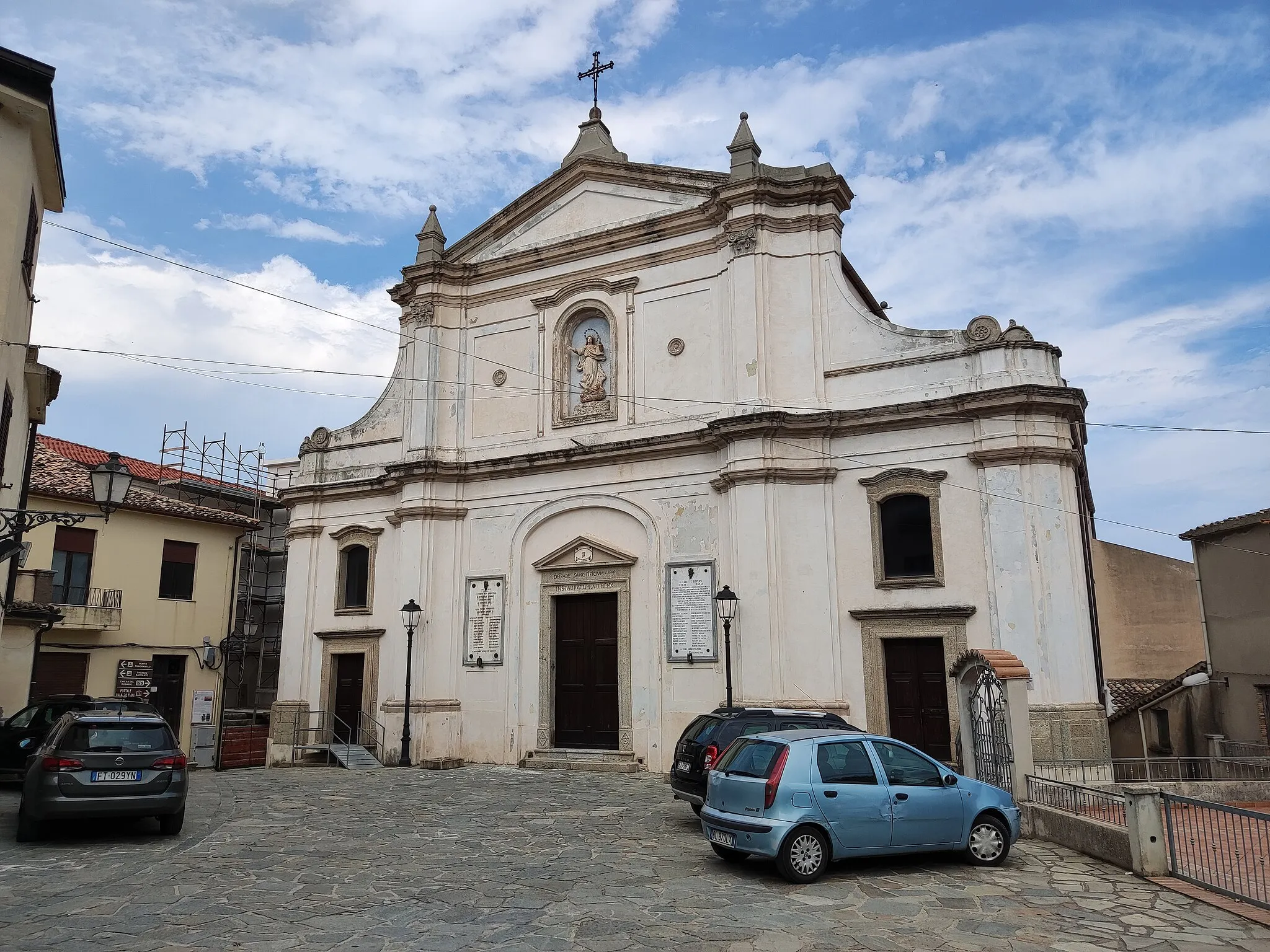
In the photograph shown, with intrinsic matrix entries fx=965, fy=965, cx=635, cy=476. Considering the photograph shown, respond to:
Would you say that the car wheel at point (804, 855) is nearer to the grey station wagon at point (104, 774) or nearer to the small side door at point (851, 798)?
the small side door at point (851, 798)

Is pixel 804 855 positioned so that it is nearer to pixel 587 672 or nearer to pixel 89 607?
pixel 587 672

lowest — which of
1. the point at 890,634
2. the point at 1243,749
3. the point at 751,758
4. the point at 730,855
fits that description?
the point at 730,855

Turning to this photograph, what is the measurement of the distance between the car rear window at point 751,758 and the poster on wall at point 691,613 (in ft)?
30.3

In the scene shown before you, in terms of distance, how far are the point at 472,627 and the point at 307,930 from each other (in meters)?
15.1

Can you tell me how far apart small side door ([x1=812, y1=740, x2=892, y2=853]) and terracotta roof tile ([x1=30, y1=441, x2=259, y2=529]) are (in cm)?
1947

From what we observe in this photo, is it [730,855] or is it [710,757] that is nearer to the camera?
[730,855]

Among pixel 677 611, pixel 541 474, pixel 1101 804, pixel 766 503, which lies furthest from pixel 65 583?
pixel 1101 804

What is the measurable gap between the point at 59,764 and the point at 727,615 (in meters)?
11.3

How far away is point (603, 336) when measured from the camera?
22.9m

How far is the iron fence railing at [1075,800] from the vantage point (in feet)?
36.1

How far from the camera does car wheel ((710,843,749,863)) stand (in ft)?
31.9

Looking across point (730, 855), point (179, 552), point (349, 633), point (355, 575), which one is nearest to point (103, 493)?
point (730, 855)

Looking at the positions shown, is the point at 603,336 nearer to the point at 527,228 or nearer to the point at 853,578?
the point at 527,228

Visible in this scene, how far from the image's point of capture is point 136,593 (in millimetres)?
27141
